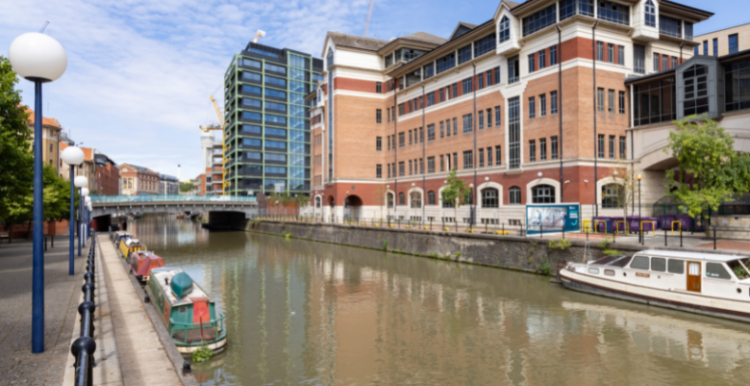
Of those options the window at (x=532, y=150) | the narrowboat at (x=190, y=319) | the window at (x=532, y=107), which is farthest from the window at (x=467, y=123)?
the narrowboat at (x=190, y=319)

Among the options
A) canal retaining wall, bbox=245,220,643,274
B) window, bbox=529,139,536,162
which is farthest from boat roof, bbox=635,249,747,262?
window, bbox=529,139,536,162

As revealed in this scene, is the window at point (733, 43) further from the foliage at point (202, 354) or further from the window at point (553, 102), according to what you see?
the foliage at point (202, 354)

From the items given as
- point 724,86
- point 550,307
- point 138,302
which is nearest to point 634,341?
point 550,307

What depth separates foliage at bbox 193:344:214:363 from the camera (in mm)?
13203

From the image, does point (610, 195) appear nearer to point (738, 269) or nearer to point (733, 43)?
point (738, 269)

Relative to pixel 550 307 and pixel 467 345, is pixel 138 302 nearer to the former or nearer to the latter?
pixel 467 345

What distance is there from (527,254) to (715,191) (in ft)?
32.4

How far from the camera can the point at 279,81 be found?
365ft

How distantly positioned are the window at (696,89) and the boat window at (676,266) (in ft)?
64.6

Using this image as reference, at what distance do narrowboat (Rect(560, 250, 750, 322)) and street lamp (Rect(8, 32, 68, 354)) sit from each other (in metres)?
20.4

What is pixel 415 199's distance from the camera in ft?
186

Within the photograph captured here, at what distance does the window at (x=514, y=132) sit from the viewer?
4219 cm

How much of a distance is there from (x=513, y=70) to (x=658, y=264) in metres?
27.7

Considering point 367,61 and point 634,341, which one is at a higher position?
point 367,61
